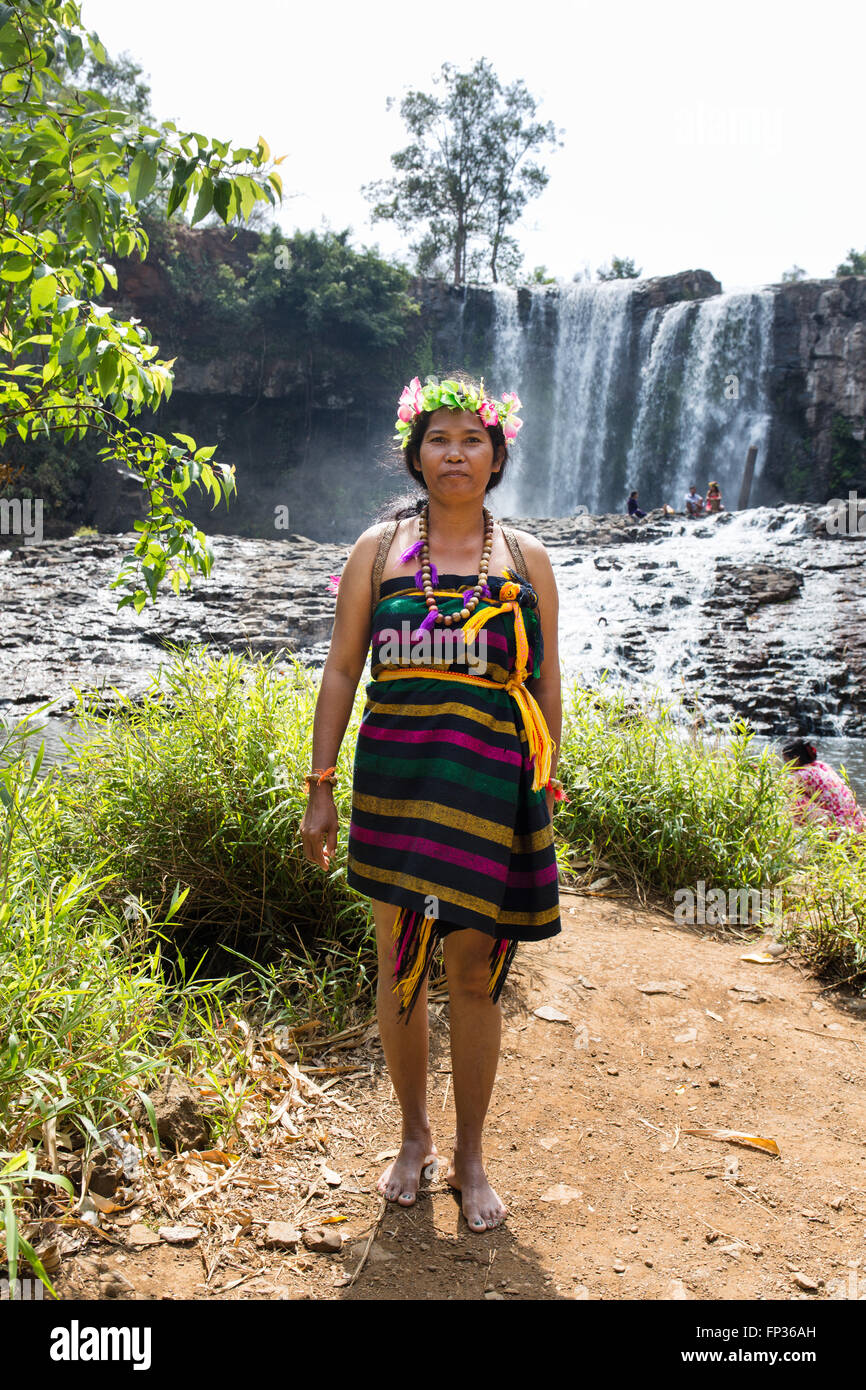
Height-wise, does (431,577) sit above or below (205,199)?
below

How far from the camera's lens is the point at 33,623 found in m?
12.1

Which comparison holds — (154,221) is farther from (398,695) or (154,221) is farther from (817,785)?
(398,695)

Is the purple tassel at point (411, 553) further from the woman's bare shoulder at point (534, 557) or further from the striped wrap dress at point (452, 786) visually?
the woman's bare shoulder at point (534, 557)

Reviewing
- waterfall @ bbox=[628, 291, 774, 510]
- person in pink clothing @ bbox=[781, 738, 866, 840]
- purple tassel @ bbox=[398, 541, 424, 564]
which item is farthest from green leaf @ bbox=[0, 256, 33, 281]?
waterfall @ bbox=[628, 291, 774, 510]

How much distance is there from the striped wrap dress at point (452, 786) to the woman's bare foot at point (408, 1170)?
37cm

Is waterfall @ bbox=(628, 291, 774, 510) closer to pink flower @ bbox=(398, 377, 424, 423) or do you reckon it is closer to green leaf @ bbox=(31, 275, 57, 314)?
pink flower @ bbox=(398, 377, 424, 423)

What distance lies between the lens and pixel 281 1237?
1.99m

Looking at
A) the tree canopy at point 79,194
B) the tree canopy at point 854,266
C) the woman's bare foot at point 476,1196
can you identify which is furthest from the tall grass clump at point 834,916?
the tree canopy at point 854,266

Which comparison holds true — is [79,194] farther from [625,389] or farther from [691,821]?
[625,389]

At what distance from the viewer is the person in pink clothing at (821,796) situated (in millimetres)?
4676

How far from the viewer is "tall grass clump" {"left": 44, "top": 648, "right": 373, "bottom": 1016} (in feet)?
10.1

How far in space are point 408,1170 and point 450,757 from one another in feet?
3.21

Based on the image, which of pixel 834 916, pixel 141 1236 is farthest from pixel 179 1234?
pixel 834 916
